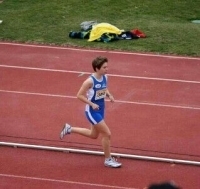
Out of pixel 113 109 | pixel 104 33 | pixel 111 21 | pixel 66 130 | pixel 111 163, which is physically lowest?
pixel 111 21

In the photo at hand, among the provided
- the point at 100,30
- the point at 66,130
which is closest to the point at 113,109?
the point at 66,130

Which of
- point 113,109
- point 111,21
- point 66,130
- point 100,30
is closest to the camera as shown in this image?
point 66,130

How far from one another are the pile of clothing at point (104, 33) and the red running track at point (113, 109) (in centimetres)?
A: 96

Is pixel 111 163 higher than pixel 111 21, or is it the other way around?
pixel 111 163

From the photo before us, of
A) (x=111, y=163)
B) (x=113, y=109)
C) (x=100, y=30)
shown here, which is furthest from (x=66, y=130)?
(x=100, y=30)

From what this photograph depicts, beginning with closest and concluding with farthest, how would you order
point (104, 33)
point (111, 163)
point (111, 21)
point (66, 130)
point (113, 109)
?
point (111, 163), point (66, 130), point (113, 109), point (104, 33), point (111, 21)

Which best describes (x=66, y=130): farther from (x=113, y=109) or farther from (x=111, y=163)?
(x=113, y=109)

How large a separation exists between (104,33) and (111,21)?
2517 mm

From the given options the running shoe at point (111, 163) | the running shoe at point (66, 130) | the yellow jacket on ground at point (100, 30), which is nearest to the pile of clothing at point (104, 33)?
the yellow jacket on ground at point (100, 30)

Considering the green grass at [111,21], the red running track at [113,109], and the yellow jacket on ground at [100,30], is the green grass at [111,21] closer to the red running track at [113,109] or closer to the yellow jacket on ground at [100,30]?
the yellow jacket on ground at [100,30]

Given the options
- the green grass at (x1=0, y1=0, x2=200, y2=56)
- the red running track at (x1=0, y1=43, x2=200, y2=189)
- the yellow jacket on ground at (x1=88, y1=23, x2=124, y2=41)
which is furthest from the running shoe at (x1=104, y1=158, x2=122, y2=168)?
the yellow jacket on ground at (x1=88, y1=23, x2=124, y2=41)

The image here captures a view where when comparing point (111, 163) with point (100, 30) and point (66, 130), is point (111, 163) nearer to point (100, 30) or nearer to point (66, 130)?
point (66, 130)

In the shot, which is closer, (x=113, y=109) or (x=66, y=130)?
(x=66, y=130)

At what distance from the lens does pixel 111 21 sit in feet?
68.7
